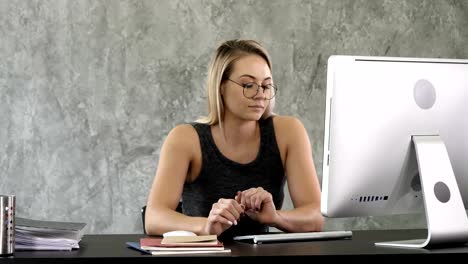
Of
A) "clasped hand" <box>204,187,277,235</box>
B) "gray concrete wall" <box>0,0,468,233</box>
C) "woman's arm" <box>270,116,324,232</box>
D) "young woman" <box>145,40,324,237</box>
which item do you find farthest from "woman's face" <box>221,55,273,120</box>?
"gray concrete wall" <box>0,0,468,233</box>

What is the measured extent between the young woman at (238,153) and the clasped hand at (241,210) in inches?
6.0

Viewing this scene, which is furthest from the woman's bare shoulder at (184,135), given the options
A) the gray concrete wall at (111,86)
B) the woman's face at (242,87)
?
the gray concrete wall at (111,86)

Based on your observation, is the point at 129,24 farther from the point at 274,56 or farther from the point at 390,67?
the point at 390,67

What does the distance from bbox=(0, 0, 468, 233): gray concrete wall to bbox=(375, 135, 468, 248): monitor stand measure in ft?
7.32

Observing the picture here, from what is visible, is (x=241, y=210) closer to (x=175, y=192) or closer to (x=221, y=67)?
(x=175, y=192)

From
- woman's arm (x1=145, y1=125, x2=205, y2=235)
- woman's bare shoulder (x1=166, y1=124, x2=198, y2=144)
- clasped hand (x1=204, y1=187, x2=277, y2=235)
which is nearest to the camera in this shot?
clasped hand (x1=204, y1=187, x2=277, y2=235)

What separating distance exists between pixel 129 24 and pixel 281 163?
1.56 m

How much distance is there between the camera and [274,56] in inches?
168

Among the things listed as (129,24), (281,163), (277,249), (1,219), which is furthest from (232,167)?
(129,24)

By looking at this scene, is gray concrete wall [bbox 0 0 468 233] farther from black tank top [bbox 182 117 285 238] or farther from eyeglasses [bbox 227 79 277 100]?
eyeglasses [bbox 227 79 277 100]

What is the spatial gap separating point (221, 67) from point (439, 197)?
104 centimetres

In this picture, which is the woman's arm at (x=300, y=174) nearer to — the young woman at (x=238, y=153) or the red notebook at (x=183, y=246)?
the young woman at (x=238, y=153)

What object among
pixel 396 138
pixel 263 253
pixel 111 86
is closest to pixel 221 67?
pixel 396 138

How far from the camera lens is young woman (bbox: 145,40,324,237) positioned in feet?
8.86
